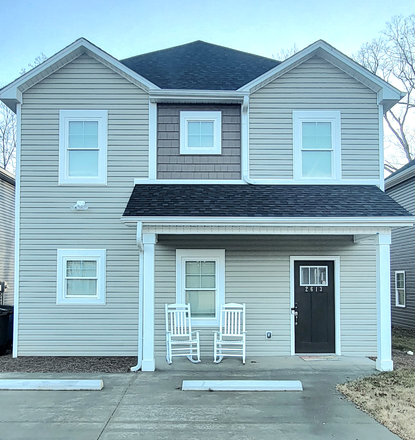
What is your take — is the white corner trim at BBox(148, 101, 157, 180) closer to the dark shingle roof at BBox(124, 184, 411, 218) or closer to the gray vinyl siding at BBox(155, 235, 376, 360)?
the dark shingle roof at BBox(124, 184, 411, 218)

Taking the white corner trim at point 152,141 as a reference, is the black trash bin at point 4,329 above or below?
below

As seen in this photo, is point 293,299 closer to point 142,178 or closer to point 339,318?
point 339,318

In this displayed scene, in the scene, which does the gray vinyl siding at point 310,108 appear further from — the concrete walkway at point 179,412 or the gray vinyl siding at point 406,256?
the gray vinyl siding at point 406,256

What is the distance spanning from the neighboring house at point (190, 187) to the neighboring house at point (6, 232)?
5004 millimetres

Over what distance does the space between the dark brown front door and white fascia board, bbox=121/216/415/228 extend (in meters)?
1.73

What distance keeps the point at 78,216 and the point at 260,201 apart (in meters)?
3.69

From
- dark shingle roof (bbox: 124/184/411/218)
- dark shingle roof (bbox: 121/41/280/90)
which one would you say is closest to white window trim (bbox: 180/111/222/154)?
dark shingle roof (bbox: 121/41/280/90)

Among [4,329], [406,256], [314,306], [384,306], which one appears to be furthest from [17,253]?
[406,256]

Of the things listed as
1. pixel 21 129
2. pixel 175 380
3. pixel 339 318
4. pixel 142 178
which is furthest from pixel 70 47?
pixel 339 318

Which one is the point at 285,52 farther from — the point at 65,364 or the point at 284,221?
the point at 65,364

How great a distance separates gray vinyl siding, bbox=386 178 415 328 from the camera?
44.5 feet

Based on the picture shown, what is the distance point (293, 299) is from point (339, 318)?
3.28ft

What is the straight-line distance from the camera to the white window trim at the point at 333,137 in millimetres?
9508

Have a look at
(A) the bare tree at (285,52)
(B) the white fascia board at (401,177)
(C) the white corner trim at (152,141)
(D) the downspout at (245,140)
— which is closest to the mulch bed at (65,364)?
(C) the white corner trim at (152,141)
